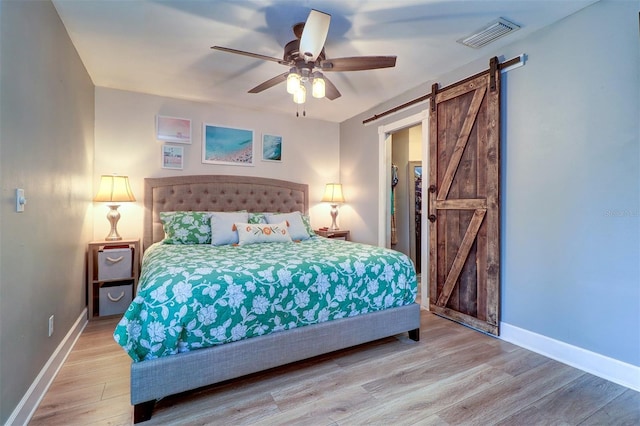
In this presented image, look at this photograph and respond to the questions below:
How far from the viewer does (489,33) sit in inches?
93.7

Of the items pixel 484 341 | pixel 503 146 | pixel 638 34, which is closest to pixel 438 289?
pixel 484 341

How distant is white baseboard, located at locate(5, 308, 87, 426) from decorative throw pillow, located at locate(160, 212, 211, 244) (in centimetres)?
109

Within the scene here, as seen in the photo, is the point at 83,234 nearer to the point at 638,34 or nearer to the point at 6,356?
the point at 6,356

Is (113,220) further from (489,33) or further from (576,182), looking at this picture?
(576,182)

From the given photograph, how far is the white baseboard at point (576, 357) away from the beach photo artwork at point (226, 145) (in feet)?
11.7

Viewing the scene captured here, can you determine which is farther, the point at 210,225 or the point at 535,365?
the point at 210,225

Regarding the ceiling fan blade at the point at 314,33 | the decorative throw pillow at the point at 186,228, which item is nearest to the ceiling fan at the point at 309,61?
the ceiling fan blade at the point at 314,33

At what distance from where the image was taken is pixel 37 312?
1.76 metres

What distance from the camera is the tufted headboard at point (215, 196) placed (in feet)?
11.9


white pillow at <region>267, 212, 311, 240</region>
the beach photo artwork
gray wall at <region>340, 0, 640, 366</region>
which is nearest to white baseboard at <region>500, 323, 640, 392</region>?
gray wall at <region>340, 0, 640, 366</region>

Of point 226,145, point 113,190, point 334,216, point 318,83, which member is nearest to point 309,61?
point 318,83

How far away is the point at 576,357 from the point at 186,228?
3.55 m

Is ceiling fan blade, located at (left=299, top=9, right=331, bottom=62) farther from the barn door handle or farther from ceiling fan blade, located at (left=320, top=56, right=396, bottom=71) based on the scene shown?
the barn door handle

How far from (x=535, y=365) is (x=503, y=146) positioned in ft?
5.68
